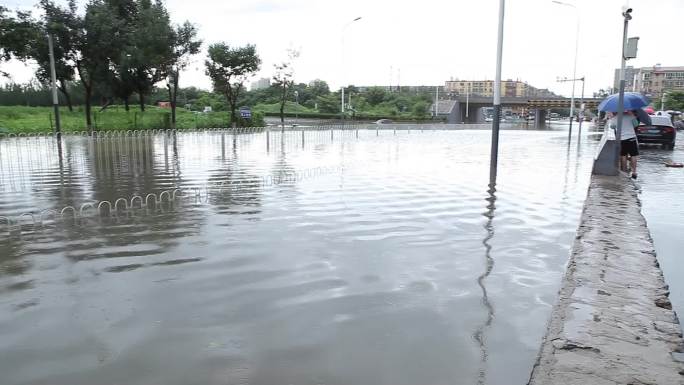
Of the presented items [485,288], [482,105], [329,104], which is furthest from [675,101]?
[485,288]

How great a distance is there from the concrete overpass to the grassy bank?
48552mm

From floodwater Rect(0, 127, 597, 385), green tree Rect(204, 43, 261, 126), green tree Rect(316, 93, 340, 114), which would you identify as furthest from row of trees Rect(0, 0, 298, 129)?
green tree Rect(316, 93, 340, 114)

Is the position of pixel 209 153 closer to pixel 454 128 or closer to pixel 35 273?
pixel 35 273

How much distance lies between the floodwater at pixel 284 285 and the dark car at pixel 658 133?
45.8 feet

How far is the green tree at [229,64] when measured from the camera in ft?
138

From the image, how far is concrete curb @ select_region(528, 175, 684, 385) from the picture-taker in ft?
10.6

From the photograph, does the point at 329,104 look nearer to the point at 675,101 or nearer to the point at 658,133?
the point at 675,101

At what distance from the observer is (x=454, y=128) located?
53969mm

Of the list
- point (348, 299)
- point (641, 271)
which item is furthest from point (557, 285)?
point (348, 299)

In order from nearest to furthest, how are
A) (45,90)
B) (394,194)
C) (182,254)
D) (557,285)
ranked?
(557,285), (182,254), (394,194), (45,90)

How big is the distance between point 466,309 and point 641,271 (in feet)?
6.42

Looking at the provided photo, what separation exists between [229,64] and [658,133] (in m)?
30.9

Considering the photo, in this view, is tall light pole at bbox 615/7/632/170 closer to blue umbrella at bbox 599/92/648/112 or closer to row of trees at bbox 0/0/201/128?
blue umbrella at bbox 599/92/648/112

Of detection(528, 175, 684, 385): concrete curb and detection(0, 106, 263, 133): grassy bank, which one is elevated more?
detection(0, 106, 263, 133): grassy bank
